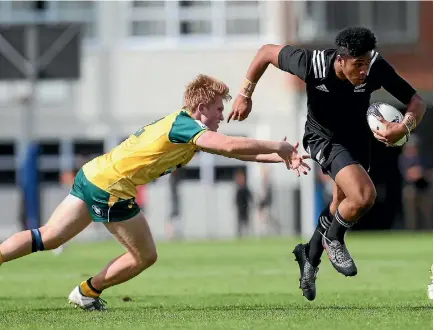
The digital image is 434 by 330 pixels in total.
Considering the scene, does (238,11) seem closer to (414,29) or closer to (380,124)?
(414,29)

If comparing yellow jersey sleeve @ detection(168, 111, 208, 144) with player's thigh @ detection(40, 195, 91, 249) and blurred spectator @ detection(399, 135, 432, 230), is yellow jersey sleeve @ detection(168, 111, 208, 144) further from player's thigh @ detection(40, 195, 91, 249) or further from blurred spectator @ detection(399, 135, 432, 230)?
blurred spectator @ detection(399, 135, 432, 230)

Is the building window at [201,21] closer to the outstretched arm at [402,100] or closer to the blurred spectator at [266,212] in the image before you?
the blurred spectator at [266,212]

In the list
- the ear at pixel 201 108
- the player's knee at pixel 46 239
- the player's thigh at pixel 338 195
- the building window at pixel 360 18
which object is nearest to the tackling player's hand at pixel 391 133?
the player's thigh at pixel 338 195

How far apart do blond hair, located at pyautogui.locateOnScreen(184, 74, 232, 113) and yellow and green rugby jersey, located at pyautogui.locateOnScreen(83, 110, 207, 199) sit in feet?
0.39

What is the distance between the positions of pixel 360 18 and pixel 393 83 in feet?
78.1

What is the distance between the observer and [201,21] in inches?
1425

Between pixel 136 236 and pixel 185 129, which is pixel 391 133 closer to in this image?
pixel 185 129

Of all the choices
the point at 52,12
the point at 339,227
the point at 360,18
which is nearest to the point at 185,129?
the point at 339,227

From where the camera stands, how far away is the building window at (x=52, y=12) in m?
35.6

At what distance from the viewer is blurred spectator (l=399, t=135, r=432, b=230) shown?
3300 centimetres

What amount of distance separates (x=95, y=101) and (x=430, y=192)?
895 cm

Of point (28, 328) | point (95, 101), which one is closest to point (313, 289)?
point (28, 328)

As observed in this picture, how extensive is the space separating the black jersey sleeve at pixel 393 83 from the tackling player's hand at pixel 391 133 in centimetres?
32

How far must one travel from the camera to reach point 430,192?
33.5 meters
